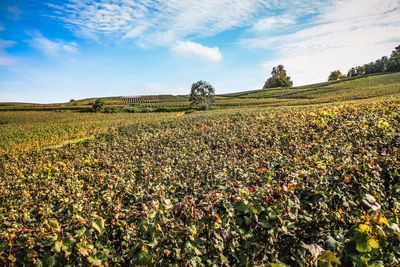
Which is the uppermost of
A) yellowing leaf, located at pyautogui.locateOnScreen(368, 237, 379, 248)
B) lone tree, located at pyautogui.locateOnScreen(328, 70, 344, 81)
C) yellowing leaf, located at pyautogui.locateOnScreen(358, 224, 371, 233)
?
lone tree, located at pyautogui.locateOnScreen(328, 70, 344, 81)

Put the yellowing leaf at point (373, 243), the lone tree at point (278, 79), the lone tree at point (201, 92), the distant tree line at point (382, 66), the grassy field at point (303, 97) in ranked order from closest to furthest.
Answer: the yellowing leaf at point (373, 243) → the grassy field at point (303, 97) → the lone tree at point (201, 92) → the distant tree line at point (382, 66) → the lone tree at point (278, 79)

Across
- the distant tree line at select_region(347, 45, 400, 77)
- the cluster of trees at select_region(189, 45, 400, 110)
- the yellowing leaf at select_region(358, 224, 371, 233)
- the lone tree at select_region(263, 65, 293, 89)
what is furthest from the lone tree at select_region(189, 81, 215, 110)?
the distant tree line at select_region(347, 45, 400, 77)

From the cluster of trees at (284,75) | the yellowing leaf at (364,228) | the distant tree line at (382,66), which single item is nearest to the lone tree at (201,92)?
the cluster of trees at (284,75)

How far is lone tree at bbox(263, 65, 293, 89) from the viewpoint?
108444mm

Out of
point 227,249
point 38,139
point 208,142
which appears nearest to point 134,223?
point 227,249

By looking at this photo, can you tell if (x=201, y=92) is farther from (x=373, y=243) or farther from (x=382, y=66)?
(x=382, y=66)

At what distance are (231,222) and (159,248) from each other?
0.85 m

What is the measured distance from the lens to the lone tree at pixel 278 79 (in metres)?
108

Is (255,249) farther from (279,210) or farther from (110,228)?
(110,228)

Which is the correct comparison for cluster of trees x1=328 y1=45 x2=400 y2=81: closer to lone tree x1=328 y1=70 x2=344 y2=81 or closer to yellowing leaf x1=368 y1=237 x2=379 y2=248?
lone tree x1=328 y1=70 x2=344 y2=81

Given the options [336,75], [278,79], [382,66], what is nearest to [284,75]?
[278,79]

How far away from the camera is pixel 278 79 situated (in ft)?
364

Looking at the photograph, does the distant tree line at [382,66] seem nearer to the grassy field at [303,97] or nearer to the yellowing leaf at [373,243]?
the grassy field at [303,97]

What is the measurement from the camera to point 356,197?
306 cm
